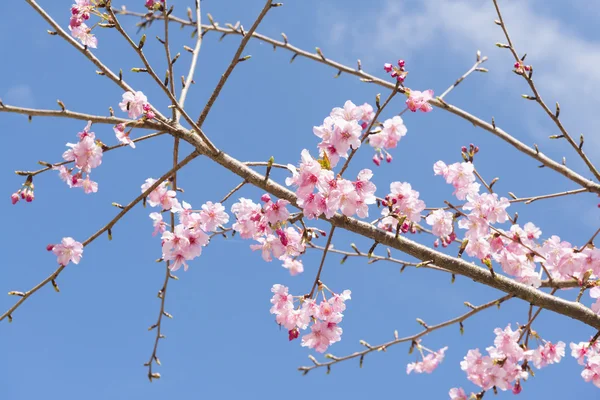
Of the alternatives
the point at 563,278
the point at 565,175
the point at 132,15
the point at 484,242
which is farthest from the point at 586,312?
the point at 132,15

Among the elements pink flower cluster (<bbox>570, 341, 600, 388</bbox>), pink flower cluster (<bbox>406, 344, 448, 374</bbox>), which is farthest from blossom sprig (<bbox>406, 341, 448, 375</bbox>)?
pink flower cluster (<bbox>570, 341, 600, 388</bbox>)

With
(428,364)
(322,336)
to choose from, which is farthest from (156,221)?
(428,364)

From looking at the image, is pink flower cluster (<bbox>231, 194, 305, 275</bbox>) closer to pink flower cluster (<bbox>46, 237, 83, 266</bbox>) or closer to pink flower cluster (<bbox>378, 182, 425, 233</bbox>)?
pink flower cluster (<bbox>378, 182, 425, 233</bbox>)

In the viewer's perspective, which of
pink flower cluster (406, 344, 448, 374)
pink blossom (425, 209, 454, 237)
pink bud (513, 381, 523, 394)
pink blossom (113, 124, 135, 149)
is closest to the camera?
pink blossom (113, 124, 135, 149)

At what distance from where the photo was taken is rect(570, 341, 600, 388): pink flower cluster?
4266 mm

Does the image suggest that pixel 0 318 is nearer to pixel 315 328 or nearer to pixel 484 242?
pixel 315 328

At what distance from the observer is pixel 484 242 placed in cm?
370

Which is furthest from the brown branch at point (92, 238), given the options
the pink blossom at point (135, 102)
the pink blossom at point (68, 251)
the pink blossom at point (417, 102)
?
the pink blossom at point (417, 102)

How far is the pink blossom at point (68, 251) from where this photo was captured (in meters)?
3.21

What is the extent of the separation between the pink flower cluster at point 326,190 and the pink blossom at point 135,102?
1018 mm

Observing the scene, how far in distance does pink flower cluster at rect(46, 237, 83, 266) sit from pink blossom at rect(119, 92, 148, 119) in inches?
32.4

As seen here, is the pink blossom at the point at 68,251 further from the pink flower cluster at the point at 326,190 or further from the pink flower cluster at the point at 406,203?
the pink flower cluster at the point at 406,203

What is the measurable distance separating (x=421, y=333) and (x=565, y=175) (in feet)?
5.20

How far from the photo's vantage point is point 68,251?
10.6ft
